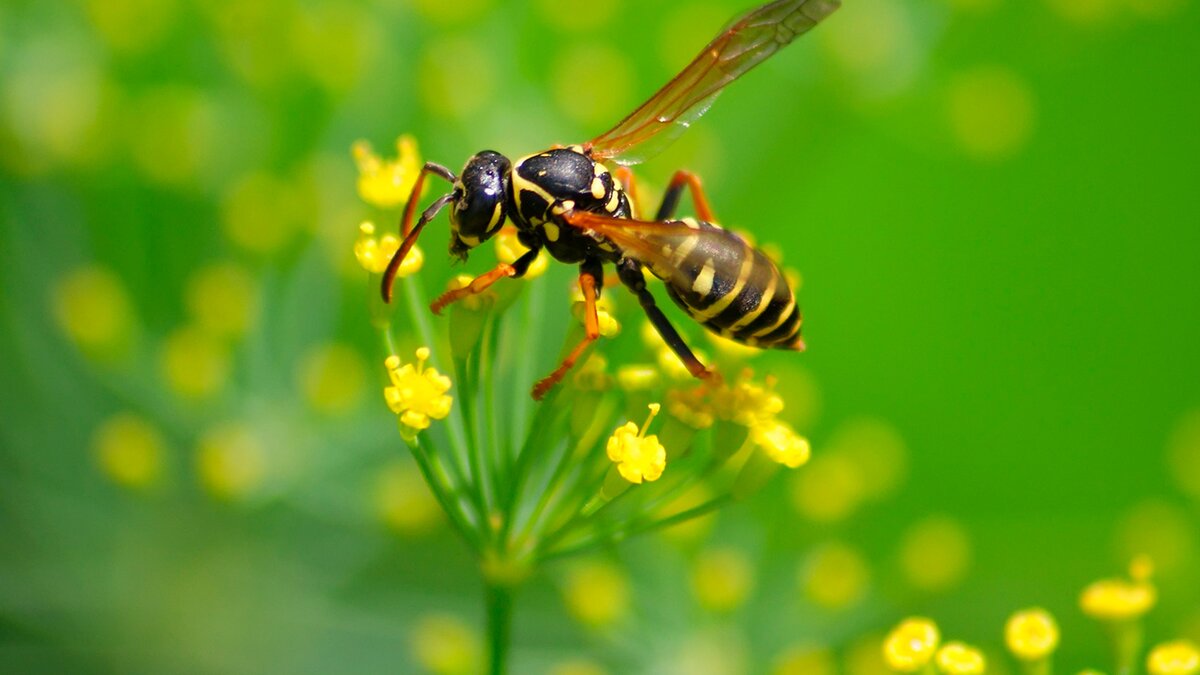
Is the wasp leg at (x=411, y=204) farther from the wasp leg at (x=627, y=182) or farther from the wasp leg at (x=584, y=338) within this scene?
the wasp leg at (x=627, y=182)

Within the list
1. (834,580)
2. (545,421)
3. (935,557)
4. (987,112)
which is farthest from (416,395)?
(987,112)

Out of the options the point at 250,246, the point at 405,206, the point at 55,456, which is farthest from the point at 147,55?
the point at 405,206

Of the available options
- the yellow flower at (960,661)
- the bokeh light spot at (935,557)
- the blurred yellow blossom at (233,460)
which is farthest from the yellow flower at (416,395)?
the bokeh light spot at (935,557)

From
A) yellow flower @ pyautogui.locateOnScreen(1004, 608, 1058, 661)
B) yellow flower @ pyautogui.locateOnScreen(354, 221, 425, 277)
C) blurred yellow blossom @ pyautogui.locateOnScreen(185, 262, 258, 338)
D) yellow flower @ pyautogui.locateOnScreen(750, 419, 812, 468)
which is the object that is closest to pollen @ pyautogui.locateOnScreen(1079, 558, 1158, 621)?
yellow flower @ pyautogui.locateOnScreen(1004, 608, 1058, 661)

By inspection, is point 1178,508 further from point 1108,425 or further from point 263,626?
point 263,626

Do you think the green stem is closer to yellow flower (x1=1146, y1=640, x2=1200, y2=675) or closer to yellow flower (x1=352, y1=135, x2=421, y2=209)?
yellow flower (x1=352, y1=135, x2=421, y2=209)

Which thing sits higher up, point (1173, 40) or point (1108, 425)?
point (1173, 40)
